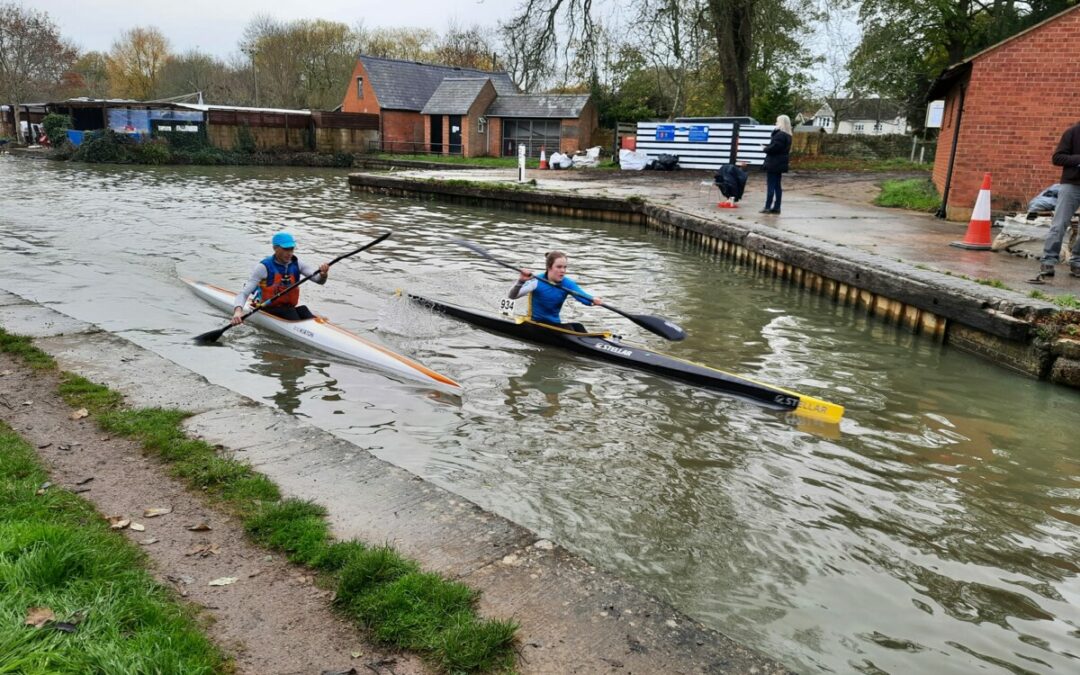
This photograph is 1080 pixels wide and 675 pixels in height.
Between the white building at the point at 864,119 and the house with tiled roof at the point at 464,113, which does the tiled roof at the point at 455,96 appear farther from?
the white building at the point at 864,119

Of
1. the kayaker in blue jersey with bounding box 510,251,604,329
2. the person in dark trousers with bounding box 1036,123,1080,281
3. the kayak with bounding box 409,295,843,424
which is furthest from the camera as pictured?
the person in dark trousers with bounding box 1036,123,1080,281

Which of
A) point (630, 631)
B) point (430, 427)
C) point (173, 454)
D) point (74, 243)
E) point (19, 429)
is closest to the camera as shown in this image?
point (630, 631)

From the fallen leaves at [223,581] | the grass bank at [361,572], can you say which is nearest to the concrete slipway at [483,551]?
the grass bank at [361,572]

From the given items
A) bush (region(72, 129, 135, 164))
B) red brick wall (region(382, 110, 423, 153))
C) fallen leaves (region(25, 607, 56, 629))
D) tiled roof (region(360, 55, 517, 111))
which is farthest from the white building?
fallen leaves (region(25, 607, 56, 629))

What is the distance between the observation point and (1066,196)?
8719mm

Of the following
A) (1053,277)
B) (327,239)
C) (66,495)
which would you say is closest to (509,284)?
(327,239)

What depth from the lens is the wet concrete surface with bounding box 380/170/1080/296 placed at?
31.8 feet

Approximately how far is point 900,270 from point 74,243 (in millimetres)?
14645

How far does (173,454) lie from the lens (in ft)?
14.7

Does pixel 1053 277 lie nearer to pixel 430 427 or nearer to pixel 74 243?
pixel 430 427

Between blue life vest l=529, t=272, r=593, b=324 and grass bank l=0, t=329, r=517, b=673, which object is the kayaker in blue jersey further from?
grass bank l=0, t=329, r=517, b=673

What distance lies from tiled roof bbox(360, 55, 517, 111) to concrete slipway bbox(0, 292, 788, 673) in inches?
1614

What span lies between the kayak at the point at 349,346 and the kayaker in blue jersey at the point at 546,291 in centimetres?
161

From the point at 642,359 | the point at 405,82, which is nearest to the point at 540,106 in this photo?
the point at 405,82
